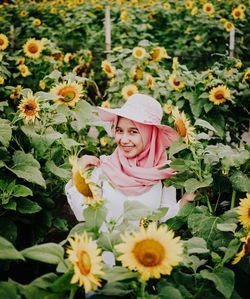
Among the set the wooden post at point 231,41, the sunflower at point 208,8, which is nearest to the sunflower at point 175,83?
the wooden post at point 231,41

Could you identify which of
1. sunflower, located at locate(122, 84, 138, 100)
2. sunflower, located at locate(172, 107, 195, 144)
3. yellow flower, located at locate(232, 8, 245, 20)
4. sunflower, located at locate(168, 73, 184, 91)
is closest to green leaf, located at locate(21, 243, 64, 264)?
sunflower, located at locate(172, 107, 195, 144)

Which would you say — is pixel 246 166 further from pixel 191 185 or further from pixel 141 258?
pixel 141 258

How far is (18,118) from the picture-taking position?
5.17ft

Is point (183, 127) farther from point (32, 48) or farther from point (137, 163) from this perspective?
point (32, 48)

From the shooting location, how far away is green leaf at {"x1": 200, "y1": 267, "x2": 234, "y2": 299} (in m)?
0.89

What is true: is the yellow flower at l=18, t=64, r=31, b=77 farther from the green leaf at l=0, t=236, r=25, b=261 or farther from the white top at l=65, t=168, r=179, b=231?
the green leaf at l=0, t=236, r=25, b=261

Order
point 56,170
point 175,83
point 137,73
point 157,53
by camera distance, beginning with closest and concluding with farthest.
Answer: point 56,170 < point 175,83 < point 137,73 < point 157,53

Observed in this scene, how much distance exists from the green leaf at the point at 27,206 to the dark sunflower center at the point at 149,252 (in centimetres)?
71

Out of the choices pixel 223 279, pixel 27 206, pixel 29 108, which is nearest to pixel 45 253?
pixel 223 279

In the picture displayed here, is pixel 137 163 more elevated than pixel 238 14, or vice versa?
pixel 238 14

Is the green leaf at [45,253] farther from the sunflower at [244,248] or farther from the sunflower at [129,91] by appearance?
the sunflower at [129,91]

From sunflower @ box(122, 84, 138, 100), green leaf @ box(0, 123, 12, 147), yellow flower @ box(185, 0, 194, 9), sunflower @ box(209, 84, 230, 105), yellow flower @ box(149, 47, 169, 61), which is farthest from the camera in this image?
yellow flower @ box(185, 0, 194, 9)

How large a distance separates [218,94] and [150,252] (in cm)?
165

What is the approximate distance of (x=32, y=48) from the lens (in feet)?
10.5
